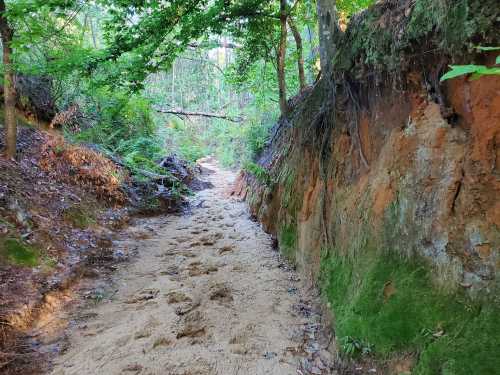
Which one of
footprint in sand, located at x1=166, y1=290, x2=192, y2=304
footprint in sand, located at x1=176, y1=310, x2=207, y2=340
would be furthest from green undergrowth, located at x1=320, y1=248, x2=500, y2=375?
footprint in sand, located at x1=166, y1=290, x2=192, y2=304

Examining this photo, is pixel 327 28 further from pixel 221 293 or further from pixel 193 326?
pixel 193 326

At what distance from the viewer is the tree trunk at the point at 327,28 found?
529 centimetres

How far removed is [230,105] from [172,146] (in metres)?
10.0

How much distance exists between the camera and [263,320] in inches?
166

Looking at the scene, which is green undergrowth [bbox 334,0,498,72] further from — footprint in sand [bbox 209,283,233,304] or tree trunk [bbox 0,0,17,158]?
tree trunk [bbox 0,0,17,158]

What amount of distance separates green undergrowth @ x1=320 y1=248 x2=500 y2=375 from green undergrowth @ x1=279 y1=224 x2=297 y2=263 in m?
2.10

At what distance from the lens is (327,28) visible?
18.0 ft

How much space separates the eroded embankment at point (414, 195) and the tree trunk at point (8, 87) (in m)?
5.92

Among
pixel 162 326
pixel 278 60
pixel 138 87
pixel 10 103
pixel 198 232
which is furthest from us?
pixel 278 60

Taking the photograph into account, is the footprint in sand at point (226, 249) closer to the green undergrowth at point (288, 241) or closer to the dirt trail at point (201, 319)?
the dirt trail at point (201, 319)

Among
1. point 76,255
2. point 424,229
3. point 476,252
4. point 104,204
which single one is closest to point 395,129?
point 424,229

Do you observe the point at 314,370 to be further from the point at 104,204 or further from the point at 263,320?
the point at 104,204

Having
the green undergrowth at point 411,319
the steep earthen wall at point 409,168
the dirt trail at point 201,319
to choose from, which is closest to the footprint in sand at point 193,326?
the dirt trail at point 201,319

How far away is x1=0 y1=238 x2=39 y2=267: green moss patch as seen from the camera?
15.3 ft
